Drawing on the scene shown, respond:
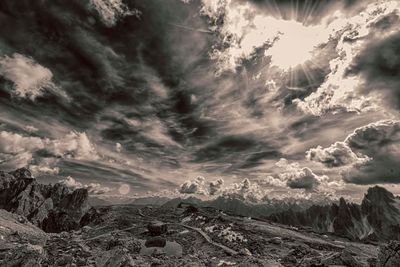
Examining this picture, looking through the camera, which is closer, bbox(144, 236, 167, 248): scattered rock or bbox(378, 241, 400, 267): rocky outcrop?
bbox(378, 241, 400, 267): rocky outcrop

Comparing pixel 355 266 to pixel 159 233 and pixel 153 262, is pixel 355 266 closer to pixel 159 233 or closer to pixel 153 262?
pixel 153 262

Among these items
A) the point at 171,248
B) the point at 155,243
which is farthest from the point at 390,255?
the point at 155,243

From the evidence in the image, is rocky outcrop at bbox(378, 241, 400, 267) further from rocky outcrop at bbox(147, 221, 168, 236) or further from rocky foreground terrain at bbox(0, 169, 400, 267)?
rocky outcrop at bbox(147, 221, 168, 236)

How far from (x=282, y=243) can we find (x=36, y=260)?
2981 inches

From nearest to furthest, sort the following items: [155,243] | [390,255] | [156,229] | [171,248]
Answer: [390,255] → [155,243] → [171,248] → [156,229]

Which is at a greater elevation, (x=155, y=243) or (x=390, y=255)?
(x=390, y=255)

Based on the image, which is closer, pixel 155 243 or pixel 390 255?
pixel 390 255

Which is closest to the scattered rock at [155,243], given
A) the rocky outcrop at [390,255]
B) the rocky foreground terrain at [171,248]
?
the rocky foreground terrain at [171,248]

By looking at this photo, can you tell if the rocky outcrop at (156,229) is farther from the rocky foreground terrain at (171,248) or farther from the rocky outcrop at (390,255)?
the rocky outcrop at (390,255)

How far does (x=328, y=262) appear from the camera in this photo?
33.8m

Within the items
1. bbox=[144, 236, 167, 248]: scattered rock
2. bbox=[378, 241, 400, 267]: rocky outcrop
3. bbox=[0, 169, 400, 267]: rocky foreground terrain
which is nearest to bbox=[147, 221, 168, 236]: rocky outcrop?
bbox=[0, 169, 400, 267]: rocky foreground terrain

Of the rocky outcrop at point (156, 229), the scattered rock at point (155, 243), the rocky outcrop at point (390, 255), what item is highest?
the rocky outcrop at point (156, 229)

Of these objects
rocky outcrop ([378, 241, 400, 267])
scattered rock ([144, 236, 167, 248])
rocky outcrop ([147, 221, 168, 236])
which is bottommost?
scattered rock ([144, 236, 167, 248])

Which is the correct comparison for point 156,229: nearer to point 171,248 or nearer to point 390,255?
point 171,248
